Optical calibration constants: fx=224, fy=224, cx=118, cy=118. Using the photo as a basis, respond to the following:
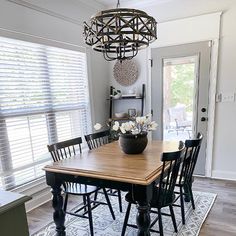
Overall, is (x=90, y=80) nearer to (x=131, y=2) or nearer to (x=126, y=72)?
(x=126, y=72)

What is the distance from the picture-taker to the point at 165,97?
385 cm

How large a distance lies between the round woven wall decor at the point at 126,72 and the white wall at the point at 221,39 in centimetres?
63

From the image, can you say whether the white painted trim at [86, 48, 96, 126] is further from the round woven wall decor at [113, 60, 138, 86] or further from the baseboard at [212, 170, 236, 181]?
the baseboard at [212, 170, 236, 181]

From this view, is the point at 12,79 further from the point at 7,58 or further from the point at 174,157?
the point at 174,157

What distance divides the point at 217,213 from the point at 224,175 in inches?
43.6

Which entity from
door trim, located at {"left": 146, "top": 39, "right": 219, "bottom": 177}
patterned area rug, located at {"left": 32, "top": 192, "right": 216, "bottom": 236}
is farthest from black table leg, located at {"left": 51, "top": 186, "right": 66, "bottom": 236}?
door trim, located at {"left": 146, "top": 39, "right": 219, "bottom": 177}

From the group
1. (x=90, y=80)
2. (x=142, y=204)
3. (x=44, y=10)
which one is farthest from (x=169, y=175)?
(x=44, y=10)

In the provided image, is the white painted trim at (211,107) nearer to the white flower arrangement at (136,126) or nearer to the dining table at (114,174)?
the dining table at (114,174)

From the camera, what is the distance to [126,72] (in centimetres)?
413

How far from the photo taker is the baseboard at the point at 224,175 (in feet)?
11.4

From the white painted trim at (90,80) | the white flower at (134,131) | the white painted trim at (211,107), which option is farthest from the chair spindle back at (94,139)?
the white painted trim at (211,107)

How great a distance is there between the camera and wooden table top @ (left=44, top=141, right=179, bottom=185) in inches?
68.2

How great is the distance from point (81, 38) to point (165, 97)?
1703mm

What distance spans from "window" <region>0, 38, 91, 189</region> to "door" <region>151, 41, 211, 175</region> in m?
1.37
